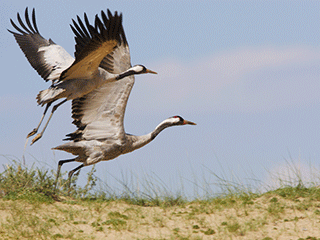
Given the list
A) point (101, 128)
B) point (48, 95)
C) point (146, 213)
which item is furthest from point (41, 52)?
point (146, 213)

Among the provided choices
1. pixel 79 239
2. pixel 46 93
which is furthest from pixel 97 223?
pixel 46 93

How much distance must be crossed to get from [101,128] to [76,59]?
5.74 feet

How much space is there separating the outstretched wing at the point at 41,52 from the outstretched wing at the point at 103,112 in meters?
1.50

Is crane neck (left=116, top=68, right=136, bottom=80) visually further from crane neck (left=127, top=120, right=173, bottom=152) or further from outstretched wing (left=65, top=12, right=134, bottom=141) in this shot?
crane neck (left=127, top=120, right=173, bottom=152)

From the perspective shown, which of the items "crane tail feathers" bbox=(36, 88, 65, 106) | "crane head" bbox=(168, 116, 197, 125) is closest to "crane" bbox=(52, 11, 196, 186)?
"crane tail feathers" bbox=(36, 88, 65, 106)

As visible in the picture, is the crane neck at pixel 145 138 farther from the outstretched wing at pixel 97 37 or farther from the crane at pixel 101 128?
the outstretched wing at pixel 97 37

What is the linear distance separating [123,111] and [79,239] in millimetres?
3549

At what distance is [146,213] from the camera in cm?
754

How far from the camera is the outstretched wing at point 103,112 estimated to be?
938 centimetres

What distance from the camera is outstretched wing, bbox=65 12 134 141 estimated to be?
9375mm

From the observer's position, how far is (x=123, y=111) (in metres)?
9.31

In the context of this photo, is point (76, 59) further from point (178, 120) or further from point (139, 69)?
point (178, 120)

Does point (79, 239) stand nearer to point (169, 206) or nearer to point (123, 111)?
point (169, 206)

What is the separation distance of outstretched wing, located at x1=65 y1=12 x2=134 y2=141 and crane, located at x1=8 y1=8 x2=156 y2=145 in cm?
19
